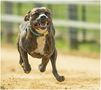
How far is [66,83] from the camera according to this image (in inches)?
354

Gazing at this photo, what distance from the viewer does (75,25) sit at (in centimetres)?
1469

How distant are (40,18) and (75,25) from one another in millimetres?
7441

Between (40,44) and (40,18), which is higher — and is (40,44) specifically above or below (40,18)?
below

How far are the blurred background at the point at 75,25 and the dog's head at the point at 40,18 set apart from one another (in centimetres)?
639

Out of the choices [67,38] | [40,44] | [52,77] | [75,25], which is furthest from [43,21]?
[67,38]

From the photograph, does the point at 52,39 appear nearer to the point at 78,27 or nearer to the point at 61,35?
the point at 78,27

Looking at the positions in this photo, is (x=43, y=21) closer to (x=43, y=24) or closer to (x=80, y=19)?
(x=43, y=24)

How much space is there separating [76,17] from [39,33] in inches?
290

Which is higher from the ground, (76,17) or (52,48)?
(52,48)

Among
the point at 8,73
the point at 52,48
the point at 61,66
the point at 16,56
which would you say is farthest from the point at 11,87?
the point at 16,56

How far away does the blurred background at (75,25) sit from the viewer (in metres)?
14.5

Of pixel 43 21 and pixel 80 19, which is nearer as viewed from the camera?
pixel 43 21

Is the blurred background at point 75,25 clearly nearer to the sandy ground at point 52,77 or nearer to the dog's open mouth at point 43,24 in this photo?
the sandy ground at point 52,77

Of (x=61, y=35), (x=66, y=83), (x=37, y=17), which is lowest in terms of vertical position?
(x=61, y=35)
